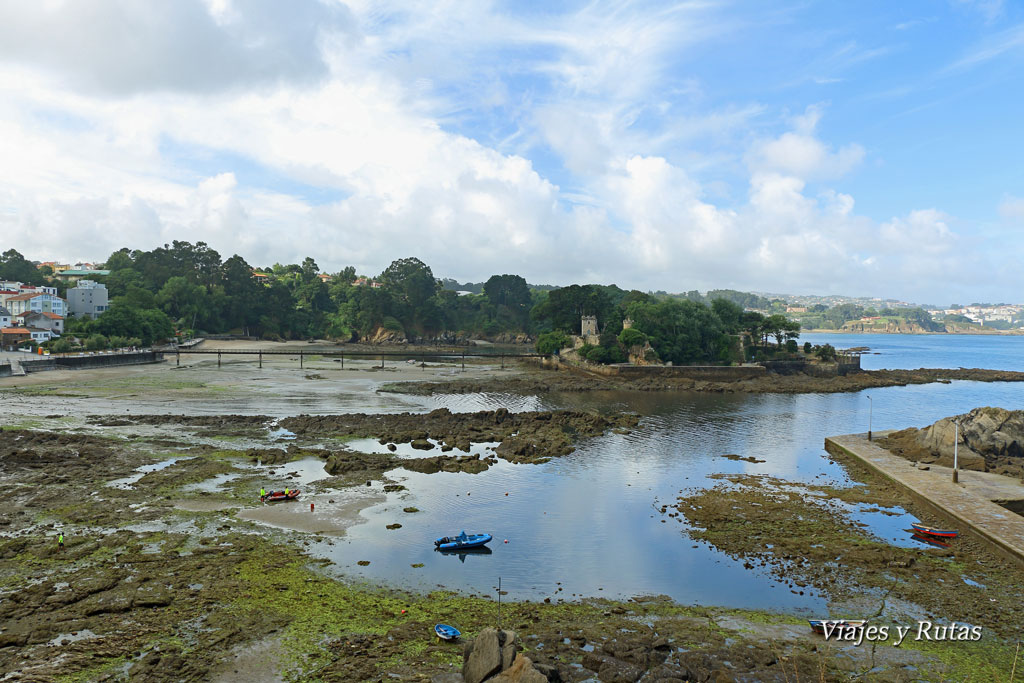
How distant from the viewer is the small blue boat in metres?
13.9

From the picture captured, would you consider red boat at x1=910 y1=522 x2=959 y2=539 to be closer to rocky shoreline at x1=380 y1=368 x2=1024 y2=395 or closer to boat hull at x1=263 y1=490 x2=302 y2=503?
boat hull at x1=263 y1=490 x2=302 y2=503

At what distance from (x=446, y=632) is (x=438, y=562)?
16.7ft

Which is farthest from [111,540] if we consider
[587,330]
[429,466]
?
[587,330]

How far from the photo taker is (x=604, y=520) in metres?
23.6

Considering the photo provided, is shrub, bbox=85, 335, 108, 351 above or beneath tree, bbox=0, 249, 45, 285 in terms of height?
beneath

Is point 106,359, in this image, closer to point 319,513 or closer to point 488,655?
point 319,513

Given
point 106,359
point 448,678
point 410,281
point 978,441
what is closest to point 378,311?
point 410,281

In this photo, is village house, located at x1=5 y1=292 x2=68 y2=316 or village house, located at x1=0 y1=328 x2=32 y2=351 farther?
village house, located at x1=5 y1=292 x2=68 y2=316

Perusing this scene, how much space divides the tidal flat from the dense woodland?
4623 centimetres

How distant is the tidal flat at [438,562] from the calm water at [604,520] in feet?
0.42

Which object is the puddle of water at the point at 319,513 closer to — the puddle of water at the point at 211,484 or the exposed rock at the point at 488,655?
A: the puddle of water at the point at 211,484

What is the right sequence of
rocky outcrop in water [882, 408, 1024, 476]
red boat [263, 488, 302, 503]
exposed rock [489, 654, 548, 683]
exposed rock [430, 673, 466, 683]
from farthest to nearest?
rocky outcrop in water [882, 408, 1024, 476], red boat [263, 488, 302, 503], exposed rock [430, 673, 466, 683], exposed rock [489, 654, 548, 683]

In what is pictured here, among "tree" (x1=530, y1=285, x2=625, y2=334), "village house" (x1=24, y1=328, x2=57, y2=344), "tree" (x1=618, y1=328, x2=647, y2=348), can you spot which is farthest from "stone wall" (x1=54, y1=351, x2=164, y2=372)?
"tree" (x1=618, y1=328, x2=647, y2=348)

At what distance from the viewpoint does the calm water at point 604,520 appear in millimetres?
17734
